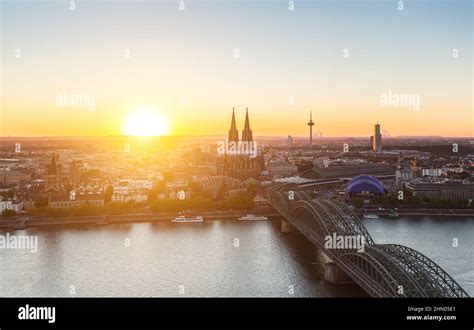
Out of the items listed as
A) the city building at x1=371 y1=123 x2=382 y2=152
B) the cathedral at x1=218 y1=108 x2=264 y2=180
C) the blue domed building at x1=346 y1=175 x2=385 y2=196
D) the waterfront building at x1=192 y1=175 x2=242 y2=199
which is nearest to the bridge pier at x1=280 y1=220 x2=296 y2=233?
the waterfront building at x1=192 y1=175 x2=242 y2=199

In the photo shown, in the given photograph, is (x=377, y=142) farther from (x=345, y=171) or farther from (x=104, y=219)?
(x=104, y=219)

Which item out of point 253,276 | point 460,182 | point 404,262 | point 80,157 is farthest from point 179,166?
point 404,262

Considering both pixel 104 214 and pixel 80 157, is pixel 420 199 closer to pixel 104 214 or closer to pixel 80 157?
pixel 104 214

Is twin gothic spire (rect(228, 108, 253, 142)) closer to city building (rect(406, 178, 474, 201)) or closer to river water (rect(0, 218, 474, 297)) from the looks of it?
city building (rect(406, 178, 474, 201))

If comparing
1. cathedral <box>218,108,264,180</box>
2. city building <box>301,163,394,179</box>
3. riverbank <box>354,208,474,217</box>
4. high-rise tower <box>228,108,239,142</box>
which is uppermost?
high-rise tower <box>228,108,239,142</box>

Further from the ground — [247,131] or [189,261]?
[247,131]

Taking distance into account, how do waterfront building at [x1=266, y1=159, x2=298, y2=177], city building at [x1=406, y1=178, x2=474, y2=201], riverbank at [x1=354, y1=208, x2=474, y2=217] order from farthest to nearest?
waterfront building at [x1=266, y1=159, x2=298, y2=177] → city building at [x1=406, y1=178, x2=474, y2=201] → riverbank at [x1=354, y1=208, x2=474, y2=217]

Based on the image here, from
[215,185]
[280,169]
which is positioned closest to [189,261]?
[215,185]
